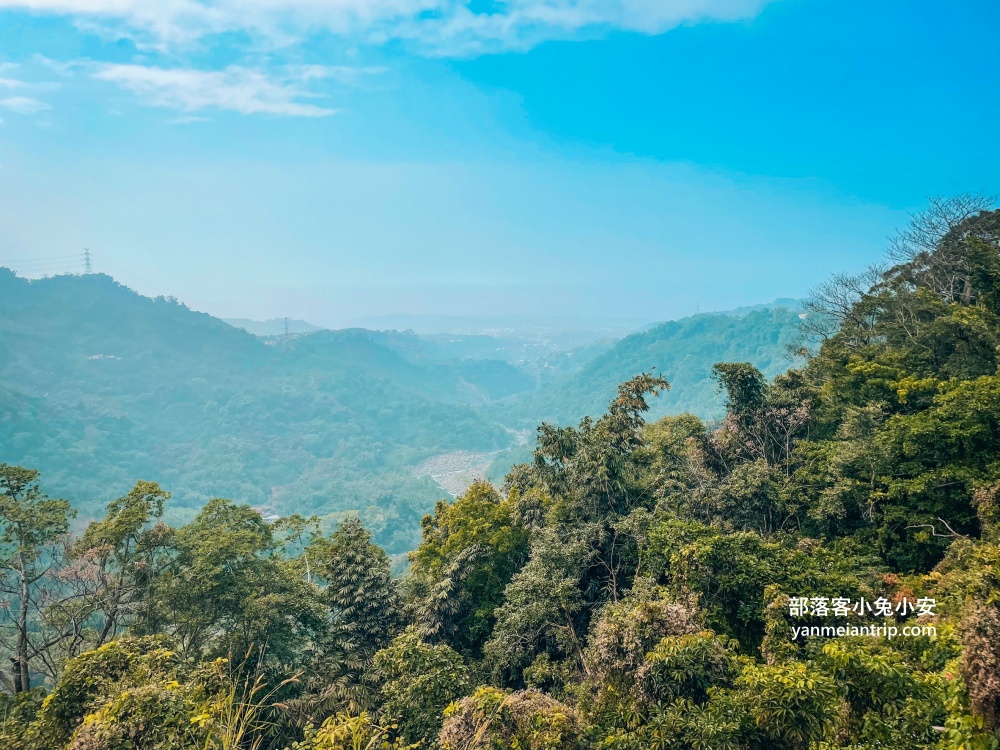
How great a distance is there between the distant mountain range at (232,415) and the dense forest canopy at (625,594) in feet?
263

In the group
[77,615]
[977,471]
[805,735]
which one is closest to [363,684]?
[77,615]

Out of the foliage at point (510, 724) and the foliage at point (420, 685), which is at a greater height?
the foliage at point (510, 724)

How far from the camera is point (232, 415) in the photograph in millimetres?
164375

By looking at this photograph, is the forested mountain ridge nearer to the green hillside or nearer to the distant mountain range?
the distant mountain range

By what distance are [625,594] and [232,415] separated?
171328 mm

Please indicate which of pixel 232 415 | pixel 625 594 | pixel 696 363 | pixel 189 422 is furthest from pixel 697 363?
pixel 625 594

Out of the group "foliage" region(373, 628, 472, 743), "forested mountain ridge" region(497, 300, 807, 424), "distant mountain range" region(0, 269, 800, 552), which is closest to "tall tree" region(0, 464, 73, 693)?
"foliage" region(373, 628, 472, 743)

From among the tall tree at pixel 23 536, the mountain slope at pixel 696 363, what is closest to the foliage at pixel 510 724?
the tall tree at pixel 23 536

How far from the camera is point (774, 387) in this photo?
67.9 feet

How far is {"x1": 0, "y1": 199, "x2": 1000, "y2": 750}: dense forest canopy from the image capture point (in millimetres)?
6520

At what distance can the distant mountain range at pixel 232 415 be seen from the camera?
380 ft

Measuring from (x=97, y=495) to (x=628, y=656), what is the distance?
126218 millimetres

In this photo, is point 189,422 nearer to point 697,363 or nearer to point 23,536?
point 697,363

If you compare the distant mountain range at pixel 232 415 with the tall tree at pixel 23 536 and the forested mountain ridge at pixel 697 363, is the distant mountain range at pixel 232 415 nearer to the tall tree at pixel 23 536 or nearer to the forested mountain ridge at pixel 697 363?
the forested mountain ridge at pixel 697 363
